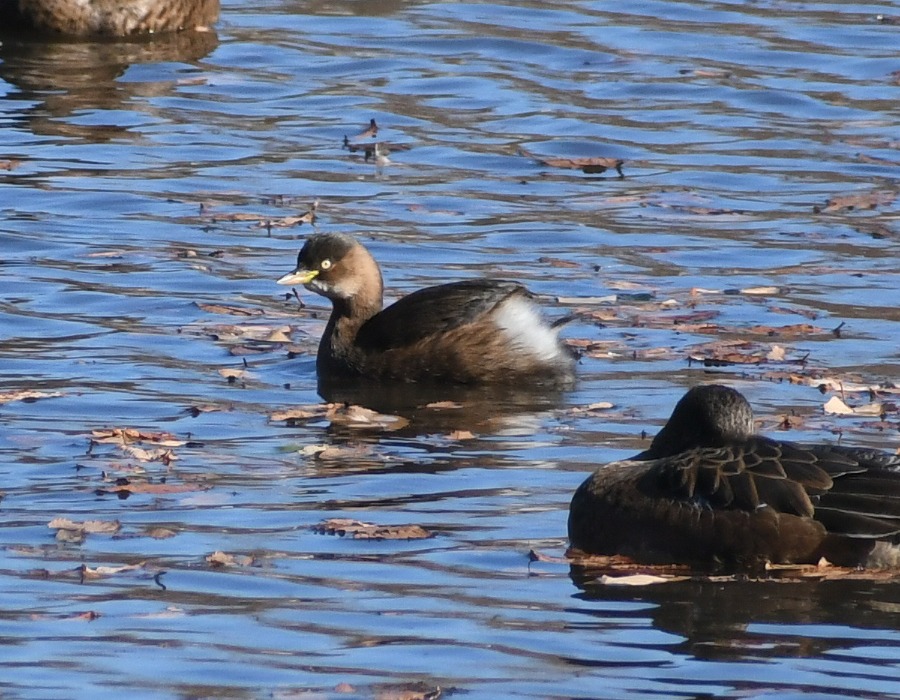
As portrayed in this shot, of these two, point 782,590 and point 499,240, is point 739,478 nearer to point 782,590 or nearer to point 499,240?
point 782,590

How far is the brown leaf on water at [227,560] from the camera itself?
8555 mm

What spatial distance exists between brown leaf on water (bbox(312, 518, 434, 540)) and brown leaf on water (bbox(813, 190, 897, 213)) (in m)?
8.13

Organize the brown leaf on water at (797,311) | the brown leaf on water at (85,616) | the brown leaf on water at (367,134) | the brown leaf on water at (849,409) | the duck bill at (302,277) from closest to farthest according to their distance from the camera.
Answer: the brown leaf on water at (85,616)
the brown leaf on water at (849,409)
the duck bill at (302,277)
the brown leaf on water at (797,311)
the brown leaf on water at (367,134)

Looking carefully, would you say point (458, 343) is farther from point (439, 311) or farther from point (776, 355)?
point (776, 355)

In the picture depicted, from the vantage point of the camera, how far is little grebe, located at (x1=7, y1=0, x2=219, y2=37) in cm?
2234

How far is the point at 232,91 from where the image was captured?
68.4 feet

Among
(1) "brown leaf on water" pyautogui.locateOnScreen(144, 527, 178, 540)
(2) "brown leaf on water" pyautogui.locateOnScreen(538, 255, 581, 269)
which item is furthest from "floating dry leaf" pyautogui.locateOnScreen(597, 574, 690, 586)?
(2) "brown leaf on water" pyautogui.locateOnScreen(538, 255, 581, 269)

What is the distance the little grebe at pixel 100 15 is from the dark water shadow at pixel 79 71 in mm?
127

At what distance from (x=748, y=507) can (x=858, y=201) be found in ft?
27.1

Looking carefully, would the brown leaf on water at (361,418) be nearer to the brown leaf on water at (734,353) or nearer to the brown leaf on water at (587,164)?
the brown leaf on water at (734,353)

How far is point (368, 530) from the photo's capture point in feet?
29.9

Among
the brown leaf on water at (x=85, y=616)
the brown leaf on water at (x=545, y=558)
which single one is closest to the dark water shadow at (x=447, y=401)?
the brown leaf on water at (x=545, y=558)

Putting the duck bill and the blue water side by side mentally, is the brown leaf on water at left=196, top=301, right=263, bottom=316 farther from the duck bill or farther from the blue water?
the duck bill

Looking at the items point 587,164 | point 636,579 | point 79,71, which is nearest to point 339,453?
point 636,579
